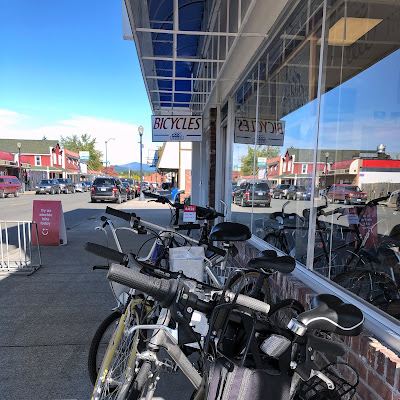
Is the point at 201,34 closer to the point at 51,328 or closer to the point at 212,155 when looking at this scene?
the point at 212,155

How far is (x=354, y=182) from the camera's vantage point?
274cm

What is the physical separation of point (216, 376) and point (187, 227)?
8.04ft

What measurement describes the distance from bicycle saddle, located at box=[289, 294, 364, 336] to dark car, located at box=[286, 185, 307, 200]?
1973mm

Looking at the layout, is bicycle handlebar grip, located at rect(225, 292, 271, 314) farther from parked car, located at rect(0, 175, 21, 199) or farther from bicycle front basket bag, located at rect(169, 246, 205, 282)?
parked car, located at rect(0, 175, 21, 199)

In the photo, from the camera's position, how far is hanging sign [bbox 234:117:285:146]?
3.93 metres

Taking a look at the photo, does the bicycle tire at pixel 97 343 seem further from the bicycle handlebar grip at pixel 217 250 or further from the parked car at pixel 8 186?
the parked car at pixel 8 186

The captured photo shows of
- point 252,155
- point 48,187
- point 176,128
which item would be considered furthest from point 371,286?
point 48,187

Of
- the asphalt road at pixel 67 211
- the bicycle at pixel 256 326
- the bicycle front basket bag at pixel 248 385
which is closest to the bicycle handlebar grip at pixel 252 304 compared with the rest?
the bicycle at pixel 256 326

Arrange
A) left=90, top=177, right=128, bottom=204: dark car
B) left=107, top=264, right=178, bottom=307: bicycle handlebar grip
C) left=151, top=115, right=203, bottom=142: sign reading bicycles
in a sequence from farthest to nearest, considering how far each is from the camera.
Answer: left=90, top=177, right=128, bottom=204: dark car, left=151, top=115, right=203, bottom=142: sign reading bicycles, left=107, top=264, right=178, bottom=307: bicycle handlebar grip

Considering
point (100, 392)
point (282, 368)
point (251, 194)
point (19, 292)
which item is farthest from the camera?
point (251, 194)

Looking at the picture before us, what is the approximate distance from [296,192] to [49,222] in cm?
586

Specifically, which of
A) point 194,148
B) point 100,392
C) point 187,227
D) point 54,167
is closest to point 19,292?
point 187,227

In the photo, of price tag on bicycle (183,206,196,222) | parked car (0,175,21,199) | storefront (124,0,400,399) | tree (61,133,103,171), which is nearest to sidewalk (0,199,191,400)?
price tag on bicycle (183,206,196,222)

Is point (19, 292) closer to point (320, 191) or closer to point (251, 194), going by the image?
point (251, 194)
